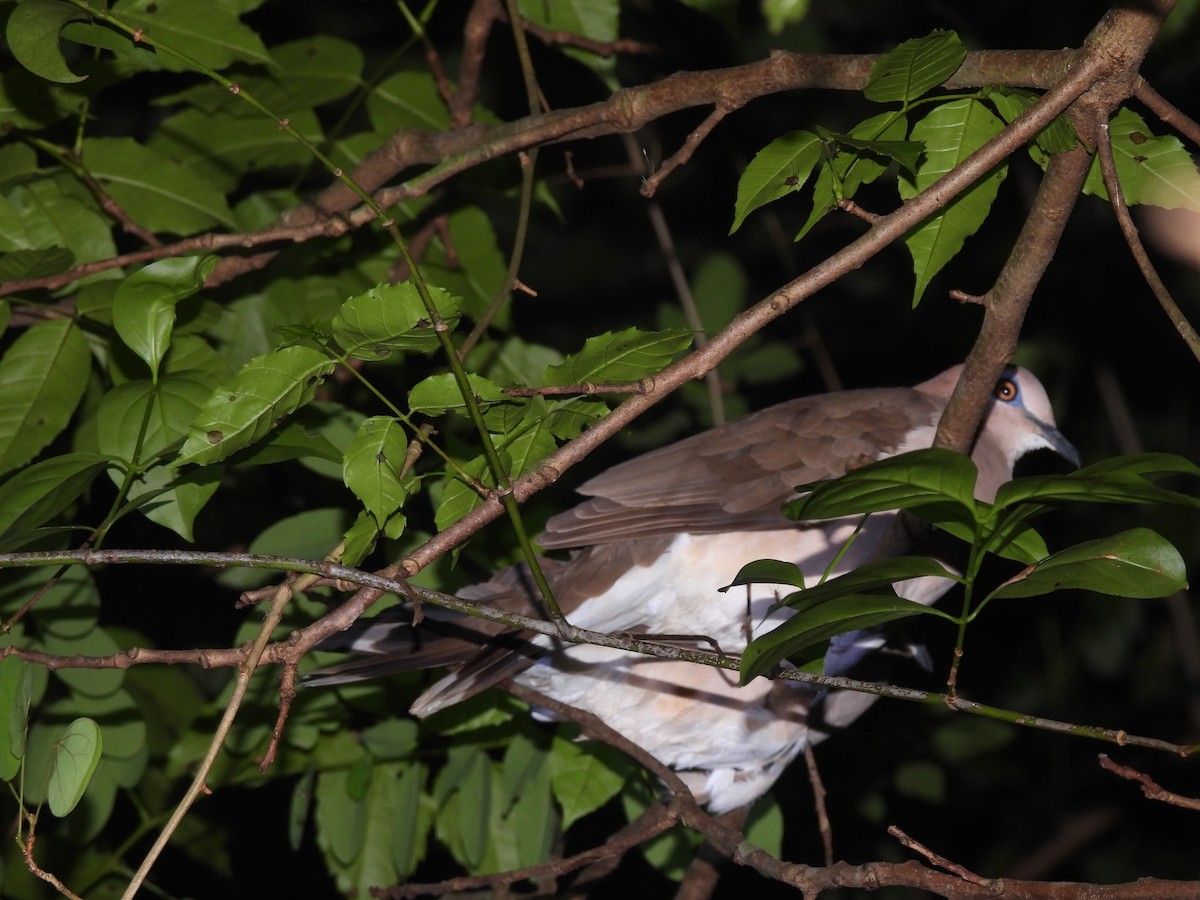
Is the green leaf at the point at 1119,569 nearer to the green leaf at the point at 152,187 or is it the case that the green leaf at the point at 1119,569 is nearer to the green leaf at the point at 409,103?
the green leaf at the point at 152,187

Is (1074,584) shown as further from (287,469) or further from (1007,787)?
(1007,787)

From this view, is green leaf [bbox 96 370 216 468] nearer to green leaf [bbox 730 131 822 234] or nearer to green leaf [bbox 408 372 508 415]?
green leaf [bbox 408 372 508 415]

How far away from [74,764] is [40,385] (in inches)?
42.2

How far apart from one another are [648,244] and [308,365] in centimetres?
372

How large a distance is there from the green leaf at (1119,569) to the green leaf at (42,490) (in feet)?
3.95

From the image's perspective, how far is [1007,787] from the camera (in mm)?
4461

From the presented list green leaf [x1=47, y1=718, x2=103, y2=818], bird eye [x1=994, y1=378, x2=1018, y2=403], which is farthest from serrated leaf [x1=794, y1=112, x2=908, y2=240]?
bird eye [x1=994, y1=378, x2=1018, y2=403]

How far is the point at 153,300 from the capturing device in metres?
1.65

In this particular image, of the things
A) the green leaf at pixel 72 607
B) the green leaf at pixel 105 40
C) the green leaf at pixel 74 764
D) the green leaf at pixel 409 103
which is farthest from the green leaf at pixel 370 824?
the green leaf at pixel 105 40

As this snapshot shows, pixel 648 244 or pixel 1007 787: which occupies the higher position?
pixel 648 244

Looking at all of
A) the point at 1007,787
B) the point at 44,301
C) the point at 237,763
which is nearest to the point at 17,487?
the point at 44,301

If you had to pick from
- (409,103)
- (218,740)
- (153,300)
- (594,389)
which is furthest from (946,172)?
(409,103)

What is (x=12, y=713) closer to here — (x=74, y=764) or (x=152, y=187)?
(x=74, y=764)

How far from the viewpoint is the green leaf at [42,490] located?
1.56 metres
